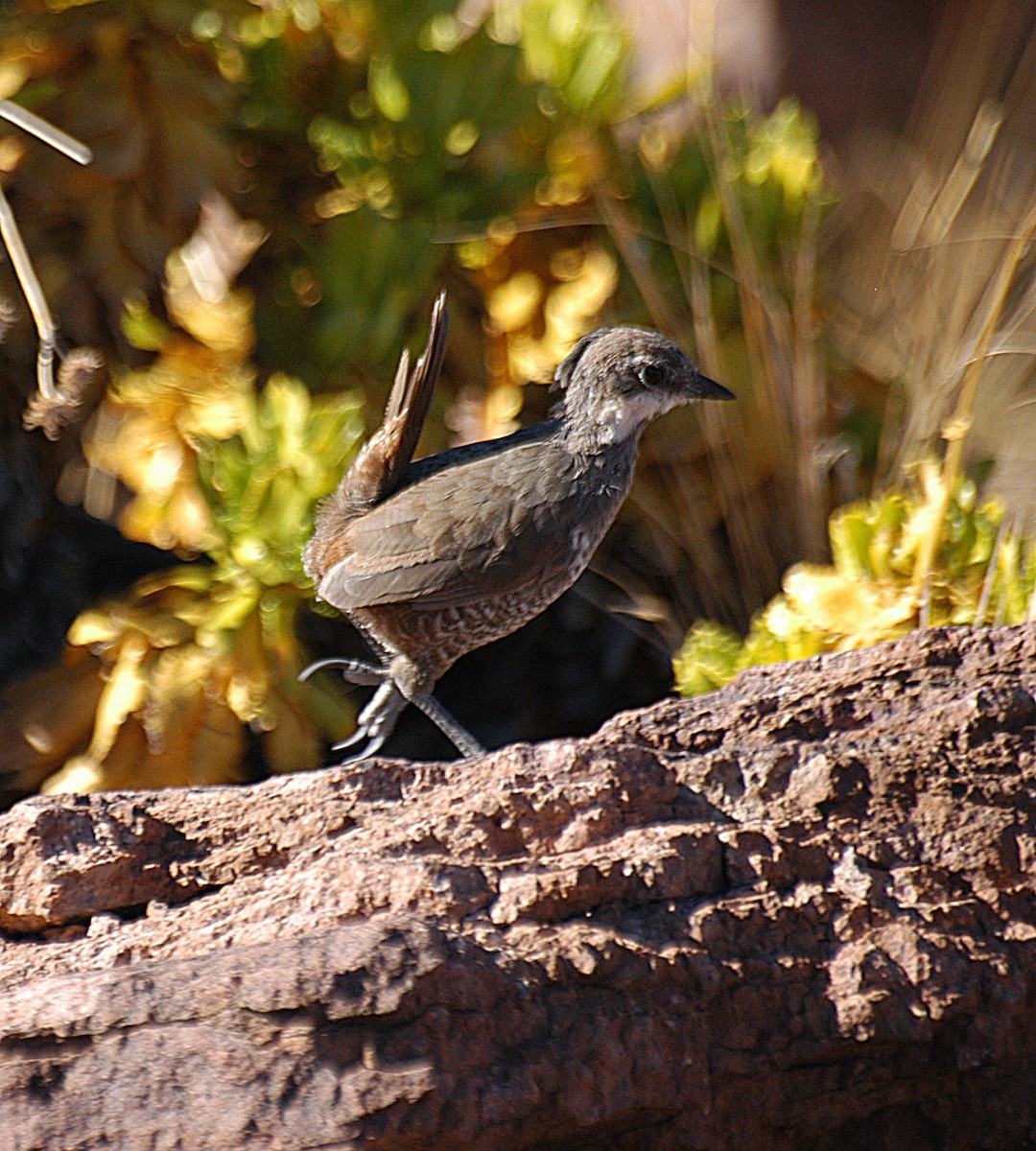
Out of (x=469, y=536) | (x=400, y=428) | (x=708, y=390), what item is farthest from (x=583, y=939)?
(x=708, y=390)

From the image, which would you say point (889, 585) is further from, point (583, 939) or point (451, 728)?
point (583, 939)

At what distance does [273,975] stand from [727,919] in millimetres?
617

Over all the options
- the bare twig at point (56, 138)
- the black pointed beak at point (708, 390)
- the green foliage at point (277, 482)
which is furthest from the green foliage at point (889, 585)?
the bare twig at point (56, 138)

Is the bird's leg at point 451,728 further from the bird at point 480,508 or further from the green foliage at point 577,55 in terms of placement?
the green foliage at point 577,55

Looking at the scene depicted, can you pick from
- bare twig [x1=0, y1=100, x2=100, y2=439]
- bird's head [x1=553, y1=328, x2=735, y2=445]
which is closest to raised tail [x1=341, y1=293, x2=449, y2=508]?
bird's head [x1=553, y1=328, x2=735, y2=445]

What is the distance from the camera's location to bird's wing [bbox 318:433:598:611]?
2689mm

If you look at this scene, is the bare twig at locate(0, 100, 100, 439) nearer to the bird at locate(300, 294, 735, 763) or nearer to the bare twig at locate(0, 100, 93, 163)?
the bare twig at locate(0, 100, 93, 163)

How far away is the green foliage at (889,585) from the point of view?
10.1 feet

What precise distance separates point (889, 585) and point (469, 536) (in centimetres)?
111

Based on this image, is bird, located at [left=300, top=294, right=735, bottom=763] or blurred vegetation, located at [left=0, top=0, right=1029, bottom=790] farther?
blurred vegetation, located at [left=0, top=0, right=1029, bottom=790]

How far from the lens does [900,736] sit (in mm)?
2053

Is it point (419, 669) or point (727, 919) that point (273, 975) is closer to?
point (727, 919)

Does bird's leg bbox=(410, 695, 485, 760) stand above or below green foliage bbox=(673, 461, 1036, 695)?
below

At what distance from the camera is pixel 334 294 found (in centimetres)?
414
